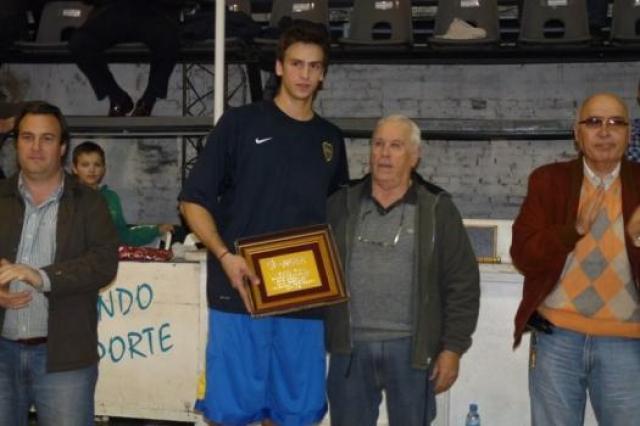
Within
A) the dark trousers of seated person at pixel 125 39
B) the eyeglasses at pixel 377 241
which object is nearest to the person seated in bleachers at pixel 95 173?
the dark trousers of seated person at pixel 125 39

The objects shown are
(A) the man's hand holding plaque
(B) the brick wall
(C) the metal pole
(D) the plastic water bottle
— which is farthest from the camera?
(B) the brick wall

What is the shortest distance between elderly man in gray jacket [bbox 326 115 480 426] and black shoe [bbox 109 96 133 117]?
159 inches

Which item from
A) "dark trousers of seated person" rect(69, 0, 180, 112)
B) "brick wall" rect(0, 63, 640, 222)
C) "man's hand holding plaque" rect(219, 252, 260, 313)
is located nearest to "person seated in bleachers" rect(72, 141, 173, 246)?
"dark trousers of seated person" rect(69, 0, 180, 112)

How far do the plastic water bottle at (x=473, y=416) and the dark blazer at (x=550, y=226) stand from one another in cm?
135

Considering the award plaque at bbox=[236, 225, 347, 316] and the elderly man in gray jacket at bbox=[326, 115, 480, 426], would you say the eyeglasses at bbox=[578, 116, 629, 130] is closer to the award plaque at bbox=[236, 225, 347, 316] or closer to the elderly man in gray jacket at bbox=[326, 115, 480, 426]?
the elderly man in gray jacket at bbox=[326, 115, 480, 426]

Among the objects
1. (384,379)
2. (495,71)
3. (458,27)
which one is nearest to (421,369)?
(384,379)

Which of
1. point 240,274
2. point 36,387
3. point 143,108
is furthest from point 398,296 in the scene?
point 143,108

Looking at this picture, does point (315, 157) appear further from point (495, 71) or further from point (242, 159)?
point (495, 71)

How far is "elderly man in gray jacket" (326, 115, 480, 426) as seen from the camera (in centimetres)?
340

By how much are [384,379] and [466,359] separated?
1.42 m

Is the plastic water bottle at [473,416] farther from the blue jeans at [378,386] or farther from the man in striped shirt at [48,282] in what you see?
the man in striped shirt at [48,282]

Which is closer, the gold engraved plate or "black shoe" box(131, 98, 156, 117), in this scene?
the gold engraved plate

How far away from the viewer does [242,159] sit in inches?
138

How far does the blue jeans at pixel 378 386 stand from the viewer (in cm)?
339
